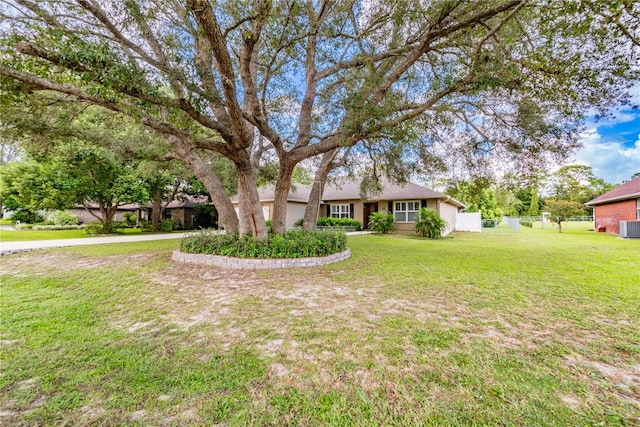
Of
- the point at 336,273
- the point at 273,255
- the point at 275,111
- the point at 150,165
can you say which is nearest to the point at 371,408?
the point at 336,273

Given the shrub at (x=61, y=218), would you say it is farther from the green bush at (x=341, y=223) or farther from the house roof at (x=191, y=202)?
the green bush at (x=341, y=223)

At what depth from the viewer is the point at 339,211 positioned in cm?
2125

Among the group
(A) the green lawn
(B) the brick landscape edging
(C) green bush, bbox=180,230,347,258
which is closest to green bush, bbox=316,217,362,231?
(C) green bush, bbox=180,230,347,258

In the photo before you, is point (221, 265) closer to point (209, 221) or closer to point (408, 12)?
point (408, 12)

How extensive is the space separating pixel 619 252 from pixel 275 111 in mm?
13141

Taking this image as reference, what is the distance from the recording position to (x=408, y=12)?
6188 millimetres

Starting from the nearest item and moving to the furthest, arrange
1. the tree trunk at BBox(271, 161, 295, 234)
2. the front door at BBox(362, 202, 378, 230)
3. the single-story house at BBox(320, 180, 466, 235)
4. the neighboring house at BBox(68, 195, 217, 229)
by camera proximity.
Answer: the tree trunk at BBox(271, 161, 295, 234)
the single-story house at BBox(320, 180, 466, 235)
the front door at BBox(362, 202, 378, 230)
the neighboring house at BBox(68, 195, 217, 229)

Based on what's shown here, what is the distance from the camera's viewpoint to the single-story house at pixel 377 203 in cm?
1736

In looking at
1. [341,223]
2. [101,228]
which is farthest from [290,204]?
[101,228]

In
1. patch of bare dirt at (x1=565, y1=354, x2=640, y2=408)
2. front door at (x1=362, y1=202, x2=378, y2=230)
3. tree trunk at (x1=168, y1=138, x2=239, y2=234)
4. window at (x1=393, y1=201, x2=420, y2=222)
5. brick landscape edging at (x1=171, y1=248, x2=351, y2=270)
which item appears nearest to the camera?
patch of bare dirt at (x1=565, y1=354, x2=640, y2=408)

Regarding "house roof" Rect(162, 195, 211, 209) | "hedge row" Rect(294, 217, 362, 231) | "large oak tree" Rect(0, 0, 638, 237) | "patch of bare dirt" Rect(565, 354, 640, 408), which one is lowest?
"patch of bare dirt" Rect(565, 354, 640, 408)

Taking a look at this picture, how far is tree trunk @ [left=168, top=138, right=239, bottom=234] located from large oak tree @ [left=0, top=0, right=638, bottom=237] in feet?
0.15

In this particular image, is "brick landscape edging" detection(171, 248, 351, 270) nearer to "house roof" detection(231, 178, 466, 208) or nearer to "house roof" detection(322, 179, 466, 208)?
"house roof" detection(322, 179, 466, 208)

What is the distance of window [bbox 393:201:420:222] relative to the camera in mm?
A: 17734
